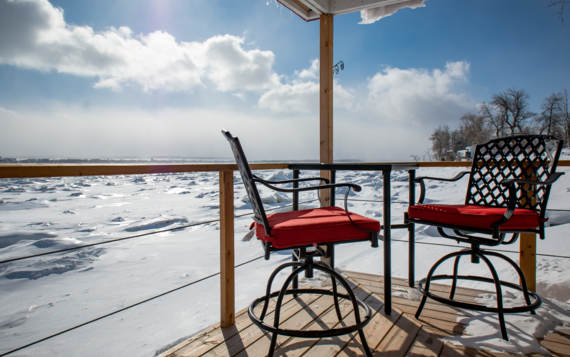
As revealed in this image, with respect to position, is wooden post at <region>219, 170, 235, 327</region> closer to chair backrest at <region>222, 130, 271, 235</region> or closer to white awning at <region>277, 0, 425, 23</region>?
chair backrest at <region>222, 130, 271, 235</region>

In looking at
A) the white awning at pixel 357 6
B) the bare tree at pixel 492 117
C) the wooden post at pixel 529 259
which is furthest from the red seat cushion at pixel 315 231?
the bare tree at pixel 492 117

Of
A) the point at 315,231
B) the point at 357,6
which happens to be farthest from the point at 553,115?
the point at 315,231

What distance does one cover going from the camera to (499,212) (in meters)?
1.49

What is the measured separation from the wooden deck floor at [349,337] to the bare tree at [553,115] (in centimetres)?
1097

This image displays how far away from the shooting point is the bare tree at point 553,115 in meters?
9.70

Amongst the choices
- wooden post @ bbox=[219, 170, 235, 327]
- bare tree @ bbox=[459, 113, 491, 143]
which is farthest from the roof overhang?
bare tree @ bbox=[459, 113, 491, 143]

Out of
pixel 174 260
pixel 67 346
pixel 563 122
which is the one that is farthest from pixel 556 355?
pixel 563 122

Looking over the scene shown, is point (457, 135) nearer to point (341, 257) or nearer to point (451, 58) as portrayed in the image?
point (451, 58)

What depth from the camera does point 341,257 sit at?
197 inches

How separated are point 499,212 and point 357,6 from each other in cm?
202

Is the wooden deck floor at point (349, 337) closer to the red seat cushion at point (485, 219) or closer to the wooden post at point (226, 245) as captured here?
the wooden post at point (226, 245)

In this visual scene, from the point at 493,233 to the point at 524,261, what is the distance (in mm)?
1078

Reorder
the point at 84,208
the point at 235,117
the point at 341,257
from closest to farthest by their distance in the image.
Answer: the point at 341,257, the point at 84,208, the point at 235,117

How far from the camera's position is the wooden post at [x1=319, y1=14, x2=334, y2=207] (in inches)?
104
